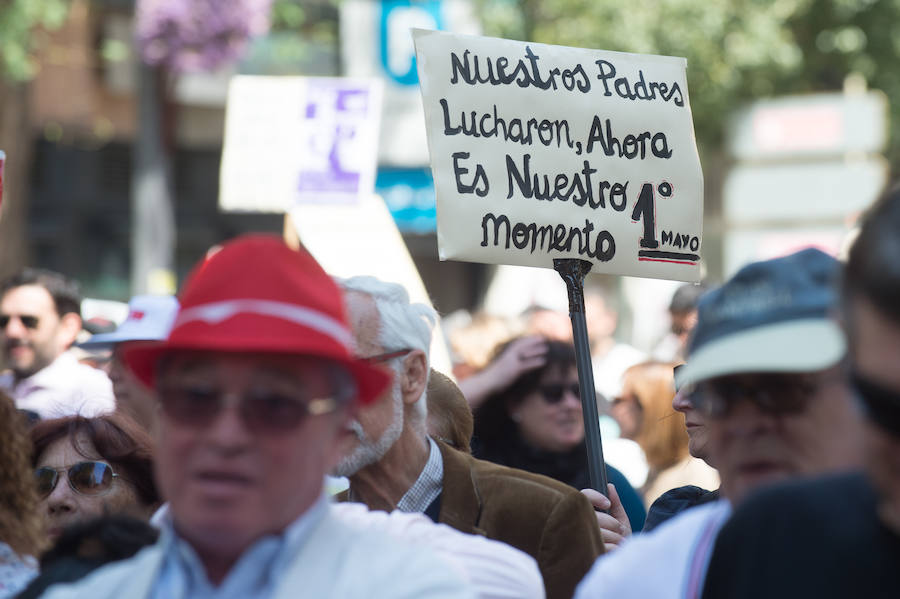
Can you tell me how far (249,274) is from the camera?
2.15 m

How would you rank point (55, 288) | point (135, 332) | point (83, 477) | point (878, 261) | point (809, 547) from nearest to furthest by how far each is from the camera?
1. point (878, 261)
2. point (809, 547)
3. point (83, 477)
4. point (135, 332)
5. point (55, 288)

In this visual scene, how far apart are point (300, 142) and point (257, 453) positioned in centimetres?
635

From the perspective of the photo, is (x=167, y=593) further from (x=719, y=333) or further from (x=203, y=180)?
(x=203, y=180)

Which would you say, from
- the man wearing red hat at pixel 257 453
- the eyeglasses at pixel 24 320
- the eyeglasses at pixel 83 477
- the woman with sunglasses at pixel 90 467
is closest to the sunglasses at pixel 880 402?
the man wearing red hat at pixel 257 453

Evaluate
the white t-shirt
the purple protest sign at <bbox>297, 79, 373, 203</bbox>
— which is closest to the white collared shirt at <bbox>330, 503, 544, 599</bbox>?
the white t-shirt

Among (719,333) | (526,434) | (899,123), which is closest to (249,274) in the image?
(719,333)

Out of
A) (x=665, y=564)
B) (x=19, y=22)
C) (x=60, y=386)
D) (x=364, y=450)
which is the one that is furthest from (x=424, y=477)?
(x=19, y=22)

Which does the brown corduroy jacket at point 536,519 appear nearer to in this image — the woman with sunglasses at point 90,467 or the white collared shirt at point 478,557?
the white collared shirt at point 478,557

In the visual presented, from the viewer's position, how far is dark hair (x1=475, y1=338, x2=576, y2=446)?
5.46 meters

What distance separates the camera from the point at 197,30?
15.4m

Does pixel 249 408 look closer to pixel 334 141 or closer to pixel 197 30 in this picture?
pixel 334 141

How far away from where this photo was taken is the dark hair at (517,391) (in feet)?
17.9

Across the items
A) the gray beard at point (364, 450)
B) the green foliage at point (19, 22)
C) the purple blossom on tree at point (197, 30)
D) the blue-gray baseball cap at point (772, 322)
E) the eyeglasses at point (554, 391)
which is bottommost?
the gray beard at point (364, 450)

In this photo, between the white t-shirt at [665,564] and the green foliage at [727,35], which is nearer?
the white t-shirt at [665,564]
